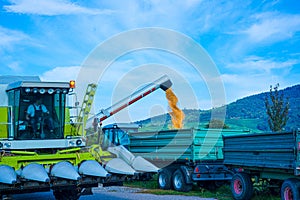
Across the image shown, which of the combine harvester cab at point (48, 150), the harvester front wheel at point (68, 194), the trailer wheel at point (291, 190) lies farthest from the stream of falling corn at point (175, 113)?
the trailer wheel at point (291, 190)

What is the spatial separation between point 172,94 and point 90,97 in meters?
3.97

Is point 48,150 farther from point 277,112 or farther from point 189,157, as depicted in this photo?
point 277,112

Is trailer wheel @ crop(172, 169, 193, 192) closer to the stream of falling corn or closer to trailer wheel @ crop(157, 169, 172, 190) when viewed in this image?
trailer wheel @ crop(157, 169, 172, 190)

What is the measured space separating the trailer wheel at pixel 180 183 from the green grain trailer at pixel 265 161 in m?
2.14

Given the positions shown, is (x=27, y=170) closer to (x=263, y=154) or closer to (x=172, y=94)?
(x=263, y=154)

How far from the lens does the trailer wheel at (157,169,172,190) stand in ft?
55.4

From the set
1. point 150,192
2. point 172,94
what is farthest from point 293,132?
point 172,94

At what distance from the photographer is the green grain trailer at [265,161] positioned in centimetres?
1080

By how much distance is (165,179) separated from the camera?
55.8 ft

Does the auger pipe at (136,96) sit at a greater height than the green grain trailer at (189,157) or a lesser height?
greater

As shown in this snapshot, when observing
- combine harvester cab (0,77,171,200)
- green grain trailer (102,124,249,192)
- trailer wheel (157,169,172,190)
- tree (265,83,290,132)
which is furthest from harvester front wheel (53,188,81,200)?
tree (265,83,290,132)

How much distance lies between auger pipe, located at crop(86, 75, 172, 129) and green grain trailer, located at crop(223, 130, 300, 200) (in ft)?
27.0

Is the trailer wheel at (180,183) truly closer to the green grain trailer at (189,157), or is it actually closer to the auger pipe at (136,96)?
the green grain trailer at (189,157)

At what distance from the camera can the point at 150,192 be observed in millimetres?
16078
